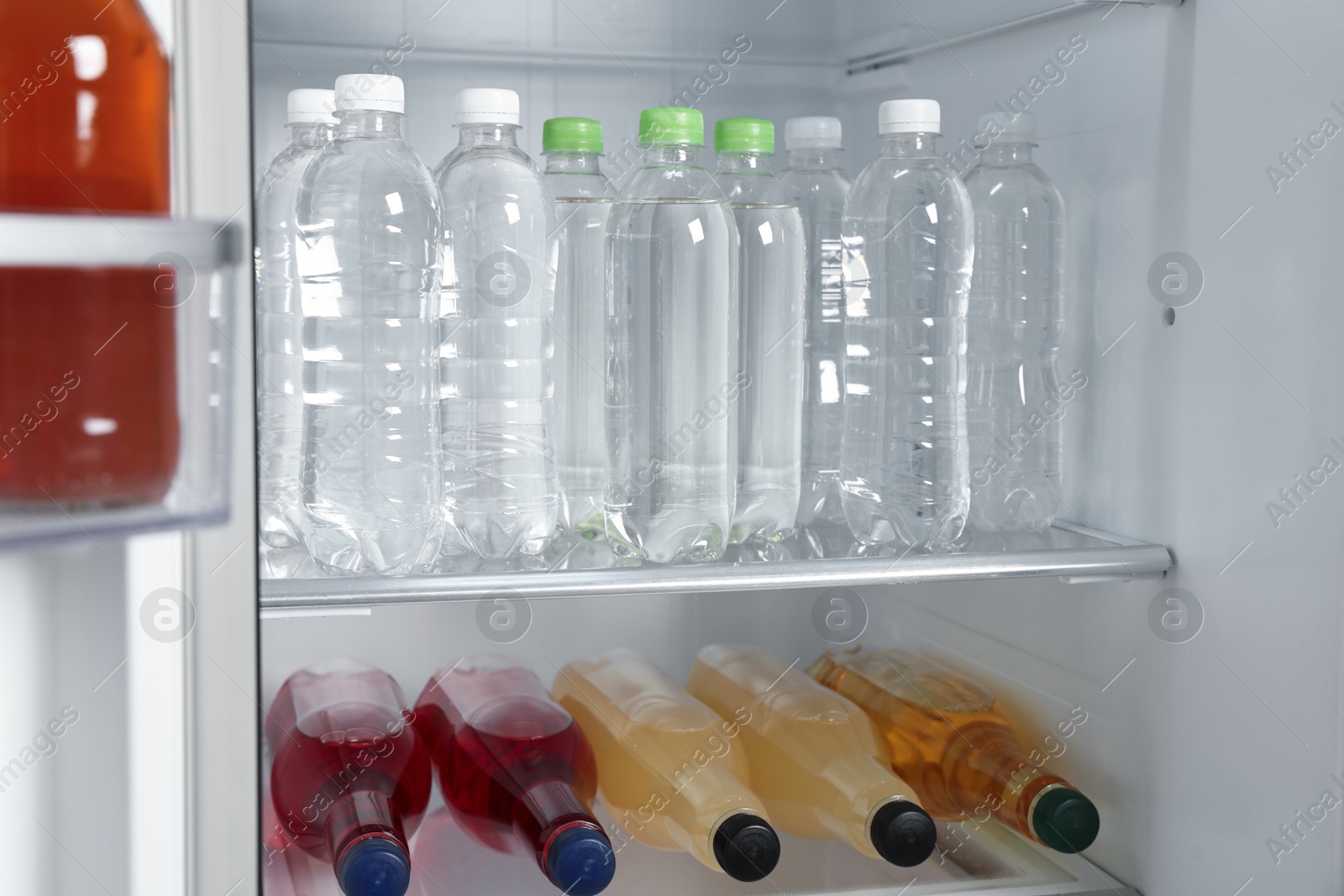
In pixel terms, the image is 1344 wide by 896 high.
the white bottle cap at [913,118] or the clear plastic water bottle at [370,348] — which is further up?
the white bottle cap at [913,118]

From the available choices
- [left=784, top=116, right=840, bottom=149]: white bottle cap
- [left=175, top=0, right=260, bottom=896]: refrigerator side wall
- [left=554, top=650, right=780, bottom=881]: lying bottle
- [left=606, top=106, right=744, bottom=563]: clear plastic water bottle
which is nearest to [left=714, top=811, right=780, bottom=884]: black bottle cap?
[left=554, top=650, right=780, bottom=881]: lying bottle

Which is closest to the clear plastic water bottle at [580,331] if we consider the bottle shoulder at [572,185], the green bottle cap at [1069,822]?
the bottle shoulder at [572,185]

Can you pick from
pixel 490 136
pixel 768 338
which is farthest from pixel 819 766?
pixel 490 136

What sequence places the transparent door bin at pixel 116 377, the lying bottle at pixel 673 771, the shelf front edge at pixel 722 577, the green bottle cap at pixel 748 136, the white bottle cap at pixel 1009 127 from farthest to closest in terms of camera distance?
the white bottle cap at pixel 1009 127
the green bottle cap at pixel 748 136
the lying bottle at pixel 673 771
the shelf front edge at pixel 722 577
the transparent door bin at pixel 116 377

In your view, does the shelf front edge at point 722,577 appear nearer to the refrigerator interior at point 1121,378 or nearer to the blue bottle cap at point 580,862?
the refrigerator interior at point 1121,378

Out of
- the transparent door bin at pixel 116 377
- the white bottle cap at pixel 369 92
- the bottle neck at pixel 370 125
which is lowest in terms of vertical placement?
the transparent door bin at pixel 116 377

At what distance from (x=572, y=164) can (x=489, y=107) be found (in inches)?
5.8

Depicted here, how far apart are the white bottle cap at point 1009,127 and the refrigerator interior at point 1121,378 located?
33mm

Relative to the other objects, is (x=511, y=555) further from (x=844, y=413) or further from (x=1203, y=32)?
(x=1203, y=32)

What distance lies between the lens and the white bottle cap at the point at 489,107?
962 mm

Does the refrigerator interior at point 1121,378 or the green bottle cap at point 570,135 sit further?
the green bottle cap at point 570,135

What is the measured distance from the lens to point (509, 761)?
109 centimetres

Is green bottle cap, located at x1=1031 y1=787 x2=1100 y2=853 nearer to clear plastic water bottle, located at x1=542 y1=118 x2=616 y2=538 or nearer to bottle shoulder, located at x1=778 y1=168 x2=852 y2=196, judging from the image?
clear plastic water bottle, located at x1=542 y1=118 x2=616 y2=538

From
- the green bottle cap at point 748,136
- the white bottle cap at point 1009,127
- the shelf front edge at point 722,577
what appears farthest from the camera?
the white bottle cap at point 1009,127
